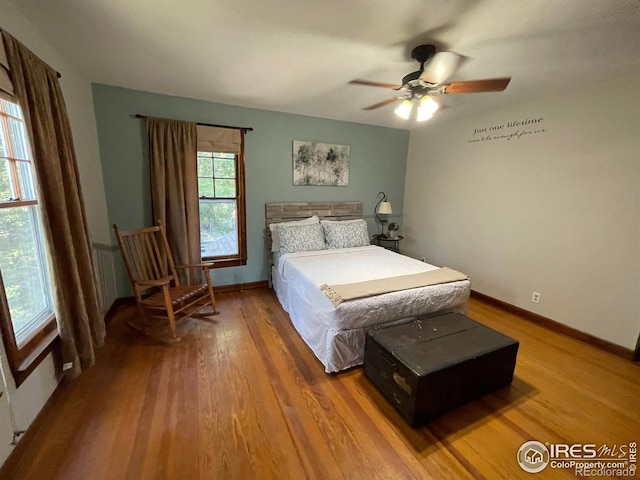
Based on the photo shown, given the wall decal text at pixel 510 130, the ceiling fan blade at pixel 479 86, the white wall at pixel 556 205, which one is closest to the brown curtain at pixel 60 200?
the ceiling fan blade at pixel 479 86

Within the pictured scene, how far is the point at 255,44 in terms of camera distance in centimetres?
181

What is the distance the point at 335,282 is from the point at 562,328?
7.89ft

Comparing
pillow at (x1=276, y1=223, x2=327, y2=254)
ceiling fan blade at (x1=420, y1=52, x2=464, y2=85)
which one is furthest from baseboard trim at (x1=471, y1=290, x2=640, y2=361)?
ceiling fan blade at (x1=420, y1=52, x2=464, y2=85)

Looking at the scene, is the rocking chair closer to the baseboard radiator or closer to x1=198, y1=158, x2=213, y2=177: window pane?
the baseboard radiator

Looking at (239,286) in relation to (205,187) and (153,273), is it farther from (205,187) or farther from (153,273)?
(205,187)

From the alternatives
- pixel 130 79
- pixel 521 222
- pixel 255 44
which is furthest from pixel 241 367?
pixel 521 222

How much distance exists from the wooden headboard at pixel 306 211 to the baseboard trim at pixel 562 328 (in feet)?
6.69

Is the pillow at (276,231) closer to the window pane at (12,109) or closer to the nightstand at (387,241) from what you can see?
the nightstand at (387,241)

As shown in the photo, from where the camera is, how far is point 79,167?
224 centimetres

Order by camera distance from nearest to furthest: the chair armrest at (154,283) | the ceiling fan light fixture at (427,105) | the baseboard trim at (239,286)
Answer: the ceiling fan light fixture at (427,105), the chair armrest at (154,283), the baseboard trim at (239,286)

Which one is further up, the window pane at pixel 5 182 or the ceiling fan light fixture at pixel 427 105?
the ceiling fan light fixture at pixel 427 105

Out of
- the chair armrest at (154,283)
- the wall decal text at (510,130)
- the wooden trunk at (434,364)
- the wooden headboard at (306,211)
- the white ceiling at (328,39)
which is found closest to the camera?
the white ceiling at (328,39)

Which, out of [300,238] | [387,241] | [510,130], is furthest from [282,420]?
[510,130]

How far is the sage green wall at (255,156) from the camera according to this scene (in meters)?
2.78
